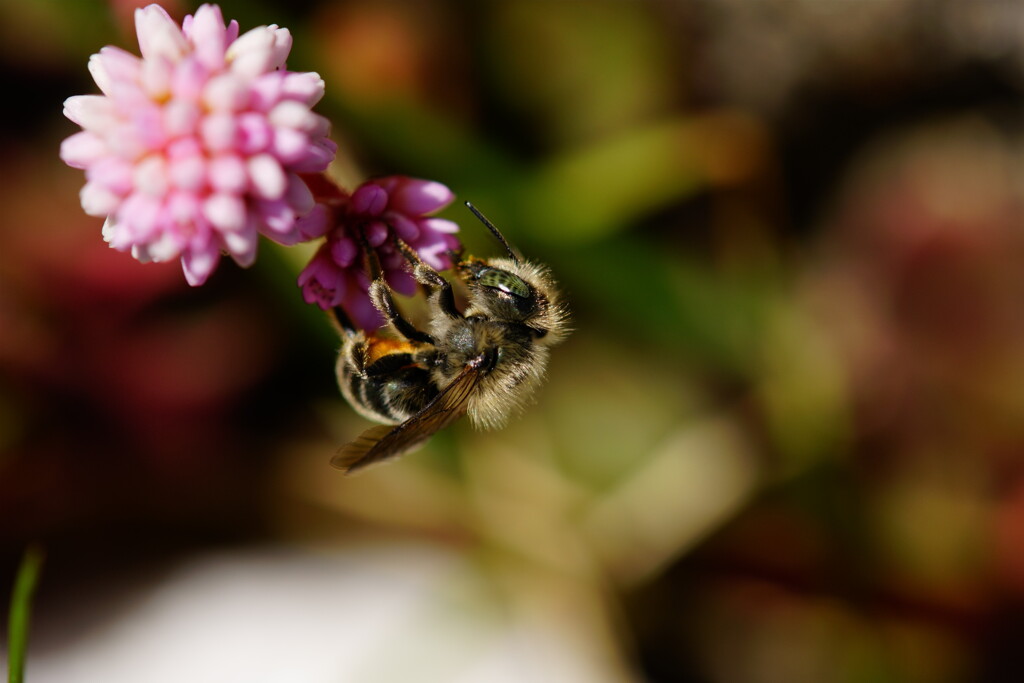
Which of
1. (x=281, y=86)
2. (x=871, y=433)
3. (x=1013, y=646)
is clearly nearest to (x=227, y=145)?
(x=281, y=86)

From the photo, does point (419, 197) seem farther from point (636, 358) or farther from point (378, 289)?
point (636, 358)

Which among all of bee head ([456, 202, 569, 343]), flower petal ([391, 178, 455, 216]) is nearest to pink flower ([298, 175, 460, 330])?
flower petal ([391, 178, 455, 216])

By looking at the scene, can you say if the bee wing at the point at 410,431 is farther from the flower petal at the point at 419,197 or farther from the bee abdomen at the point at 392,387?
the flower petal at the point at 419,197

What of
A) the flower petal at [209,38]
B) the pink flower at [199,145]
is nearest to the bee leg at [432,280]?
the pink flower at [199,145]

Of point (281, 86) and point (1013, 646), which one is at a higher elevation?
point (281, 86)

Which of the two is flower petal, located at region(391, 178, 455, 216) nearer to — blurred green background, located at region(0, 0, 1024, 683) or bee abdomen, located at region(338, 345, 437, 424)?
bee abdomen, located at region(338, 345, 437, 424)

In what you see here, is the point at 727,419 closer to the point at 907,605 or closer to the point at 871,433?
the point at 871,433

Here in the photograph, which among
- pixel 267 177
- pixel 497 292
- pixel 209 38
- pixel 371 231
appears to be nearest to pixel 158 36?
pixel 209 38
